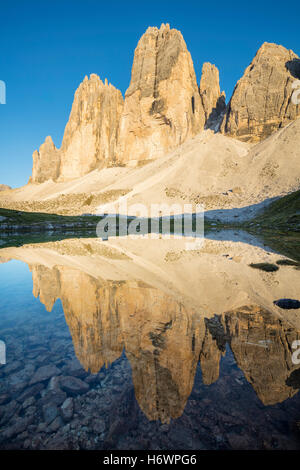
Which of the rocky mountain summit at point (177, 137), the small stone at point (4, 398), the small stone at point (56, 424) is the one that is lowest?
the small stone at point (56, 424)

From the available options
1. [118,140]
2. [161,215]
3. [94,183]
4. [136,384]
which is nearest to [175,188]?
[161,215]

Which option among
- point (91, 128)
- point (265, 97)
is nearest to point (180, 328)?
point (265, 97)

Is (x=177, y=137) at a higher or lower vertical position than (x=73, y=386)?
higher

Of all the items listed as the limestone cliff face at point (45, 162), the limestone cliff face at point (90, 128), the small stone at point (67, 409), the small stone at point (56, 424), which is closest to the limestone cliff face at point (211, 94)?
the limestone cliff face at point (90, 128)

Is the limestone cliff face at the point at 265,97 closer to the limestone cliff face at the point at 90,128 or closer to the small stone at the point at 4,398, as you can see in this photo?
the limestone cliff face at the point at 90,128

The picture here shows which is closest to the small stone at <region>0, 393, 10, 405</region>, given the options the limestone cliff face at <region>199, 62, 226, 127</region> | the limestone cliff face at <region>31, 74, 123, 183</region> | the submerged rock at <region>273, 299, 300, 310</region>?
the submerged rock at <region>273, 299, 300, 310</region>

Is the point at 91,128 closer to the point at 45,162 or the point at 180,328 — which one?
the point at 45,162
